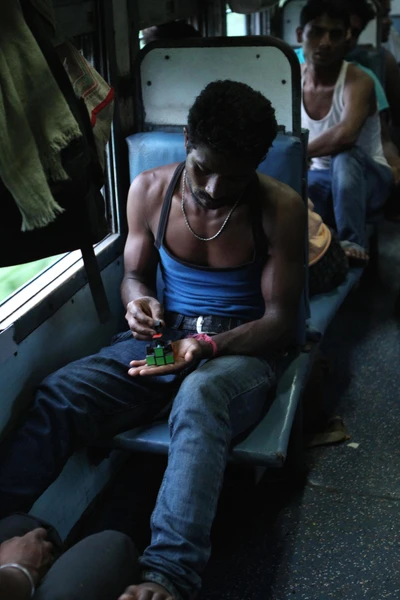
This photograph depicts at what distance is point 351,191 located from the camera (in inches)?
156

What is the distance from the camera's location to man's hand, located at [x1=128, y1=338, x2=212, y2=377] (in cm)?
236

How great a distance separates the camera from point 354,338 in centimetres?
407

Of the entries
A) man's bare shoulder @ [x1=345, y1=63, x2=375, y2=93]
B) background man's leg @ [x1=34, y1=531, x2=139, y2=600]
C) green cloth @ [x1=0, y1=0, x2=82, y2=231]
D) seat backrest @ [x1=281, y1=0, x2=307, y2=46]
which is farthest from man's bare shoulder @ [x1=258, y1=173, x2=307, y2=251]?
seat backrest @ [x1=281, y1=0, x2=307, y2=46]

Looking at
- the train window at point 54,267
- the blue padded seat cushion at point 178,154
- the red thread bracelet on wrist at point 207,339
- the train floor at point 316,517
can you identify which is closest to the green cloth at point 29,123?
the train window at point 54,267

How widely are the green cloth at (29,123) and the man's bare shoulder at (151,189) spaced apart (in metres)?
0.78

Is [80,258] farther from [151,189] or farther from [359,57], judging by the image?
[359,57]

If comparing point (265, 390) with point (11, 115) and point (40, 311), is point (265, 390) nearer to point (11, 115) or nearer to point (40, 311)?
point (40, 311)

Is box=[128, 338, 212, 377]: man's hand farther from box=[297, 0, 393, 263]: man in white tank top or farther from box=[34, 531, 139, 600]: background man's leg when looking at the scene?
box=[297, 0, 393, 263]: man in white tank top

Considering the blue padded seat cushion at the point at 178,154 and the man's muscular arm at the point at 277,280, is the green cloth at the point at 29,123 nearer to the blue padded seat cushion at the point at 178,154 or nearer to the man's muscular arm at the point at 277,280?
the man's muscular arm at the point at 277,280

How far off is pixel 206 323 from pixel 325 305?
82 cm

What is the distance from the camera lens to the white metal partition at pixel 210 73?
2.74 meters

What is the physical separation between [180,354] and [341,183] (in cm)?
193

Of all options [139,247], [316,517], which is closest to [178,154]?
[139,247]

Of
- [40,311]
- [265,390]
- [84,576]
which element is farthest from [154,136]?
[84,576]
